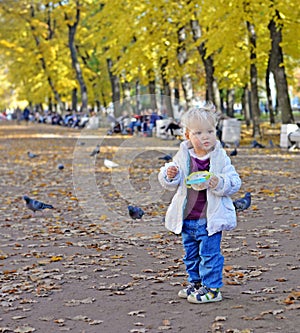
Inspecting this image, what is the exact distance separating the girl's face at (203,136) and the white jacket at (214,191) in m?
0.11

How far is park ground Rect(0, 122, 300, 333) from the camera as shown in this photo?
612 centimetres

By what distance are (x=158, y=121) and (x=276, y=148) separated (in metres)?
10.4

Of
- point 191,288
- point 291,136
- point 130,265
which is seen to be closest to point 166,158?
point 291,136

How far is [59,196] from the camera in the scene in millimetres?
15641

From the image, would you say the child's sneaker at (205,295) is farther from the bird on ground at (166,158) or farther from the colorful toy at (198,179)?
the bird on ground at (166,158)

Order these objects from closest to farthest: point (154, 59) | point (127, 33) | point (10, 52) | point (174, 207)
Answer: point (174, 207) < point (127, 33) < point (154, 59) < point (10, 52)

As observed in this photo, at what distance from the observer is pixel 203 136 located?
623 centimetres

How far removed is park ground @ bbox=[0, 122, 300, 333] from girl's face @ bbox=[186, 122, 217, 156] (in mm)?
1282

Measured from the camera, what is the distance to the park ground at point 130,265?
6121mm

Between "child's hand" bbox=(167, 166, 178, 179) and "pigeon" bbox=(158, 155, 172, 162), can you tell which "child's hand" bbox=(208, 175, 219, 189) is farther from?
"pigeon" bbox=(158, 155, 172, 162)

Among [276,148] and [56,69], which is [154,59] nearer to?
[276,148]

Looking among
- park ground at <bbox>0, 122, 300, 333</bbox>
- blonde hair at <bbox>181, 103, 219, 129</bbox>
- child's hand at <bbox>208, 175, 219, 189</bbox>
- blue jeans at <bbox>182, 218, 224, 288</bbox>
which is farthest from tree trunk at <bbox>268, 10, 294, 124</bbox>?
child's hand at <bbox>208, 175, 219, 189</bbox>

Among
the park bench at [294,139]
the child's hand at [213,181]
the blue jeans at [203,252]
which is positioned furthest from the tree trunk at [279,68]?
the child's hand at [213,181]

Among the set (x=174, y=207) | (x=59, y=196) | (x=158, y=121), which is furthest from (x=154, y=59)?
(x=174, y=207)
